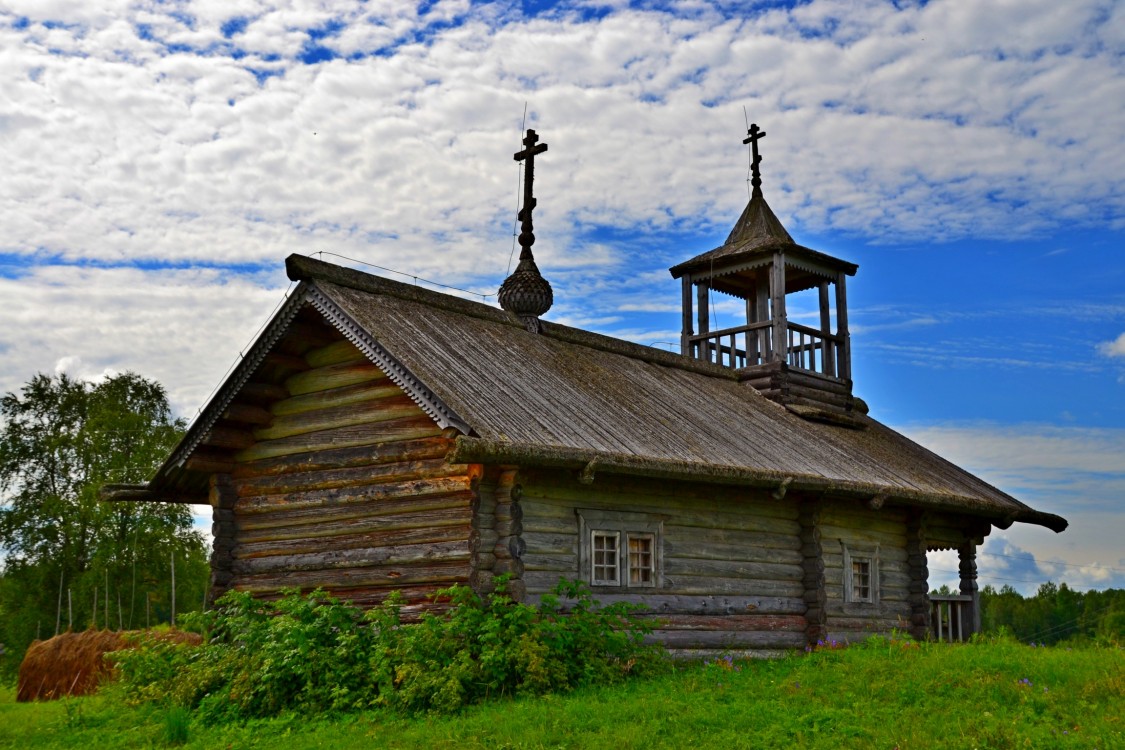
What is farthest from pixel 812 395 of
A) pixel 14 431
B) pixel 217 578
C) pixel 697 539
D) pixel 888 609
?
pixel 14 431

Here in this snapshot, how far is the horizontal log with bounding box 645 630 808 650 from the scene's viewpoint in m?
14.4

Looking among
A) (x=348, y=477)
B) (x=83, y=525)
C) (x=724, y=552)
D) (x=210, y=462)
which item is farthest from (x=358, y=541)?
(x=83, y=525)

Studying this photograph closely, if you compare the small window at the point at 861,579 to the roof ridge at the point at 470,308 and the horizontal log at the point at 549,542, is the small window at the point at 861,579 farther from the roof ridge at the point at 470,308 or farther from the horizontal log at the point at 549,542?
the horizontal log at the point at 549,542

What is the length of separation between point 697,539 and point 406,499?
4063mm

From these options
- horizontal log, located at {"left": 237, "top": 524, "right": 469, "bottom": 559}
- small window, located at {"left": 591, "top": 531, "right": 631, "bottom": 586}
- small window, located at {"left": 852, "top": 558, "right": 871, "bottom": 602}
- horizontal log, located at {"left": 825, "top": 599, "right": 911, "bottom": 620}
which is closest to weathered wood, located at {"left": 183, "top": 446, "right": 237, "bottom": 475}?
horizontal log, located at {"left": 237, "top": 524, "right": 469, "bottom": 559}

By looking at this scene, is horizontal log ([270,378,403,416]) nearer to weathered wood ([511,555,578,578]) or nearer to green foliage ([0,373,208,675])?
weathered wood ([511,555,578,578])

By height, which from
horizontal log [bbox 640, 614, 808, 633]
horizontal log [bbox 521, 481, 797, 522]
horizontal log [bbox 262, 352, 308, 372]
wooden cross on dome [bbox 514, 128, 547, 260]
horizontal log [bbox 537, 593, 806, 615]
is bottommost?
horizontal log [bbox 640, 614, 808, 633]

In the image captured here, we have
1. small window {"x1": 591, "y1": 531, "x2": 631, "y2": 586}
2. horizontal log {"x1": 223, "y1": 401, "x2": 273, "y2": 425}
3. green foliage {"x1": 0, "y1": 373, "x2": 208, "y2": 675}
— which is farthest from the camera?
green foliage {"x1": 0, "y1": 373, "x2": 208, "y2": 675}

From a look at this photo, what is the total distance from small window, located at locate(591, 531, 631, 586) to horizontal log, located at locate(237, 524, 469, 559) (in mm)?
1892

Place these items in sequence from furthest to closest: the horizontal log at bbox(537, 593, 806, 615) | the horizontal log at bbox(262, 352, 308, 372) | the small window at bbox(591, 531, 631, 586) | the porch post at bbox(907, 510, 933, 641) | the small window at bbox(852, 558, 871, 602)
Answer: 1. the porch post at bbox(907, 510, 933, 641)
2. the small window at bbox(852, 558, 871, 602)
3. the horizontal log at bbox(262, 352, 308, 372)
4. the horizontal log at bbox(537, 593, 806, 615)
5. the small window at bbox(591, 531, 631, 586)

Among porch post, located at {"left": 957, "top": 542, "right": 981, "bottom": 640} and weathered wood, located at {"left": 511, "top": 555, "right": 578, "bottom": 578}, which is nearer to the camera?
weathered wood, located at {"left": 511, "top": 555, "right": 578, "bottom": 578}

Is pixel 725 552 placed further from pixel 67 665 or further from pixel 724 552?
pixel 67 665

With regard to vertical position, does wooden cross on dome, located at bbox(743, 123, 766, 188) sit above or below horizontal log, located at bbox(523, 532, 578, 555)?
above

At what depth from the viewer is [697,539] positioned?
594 inches
